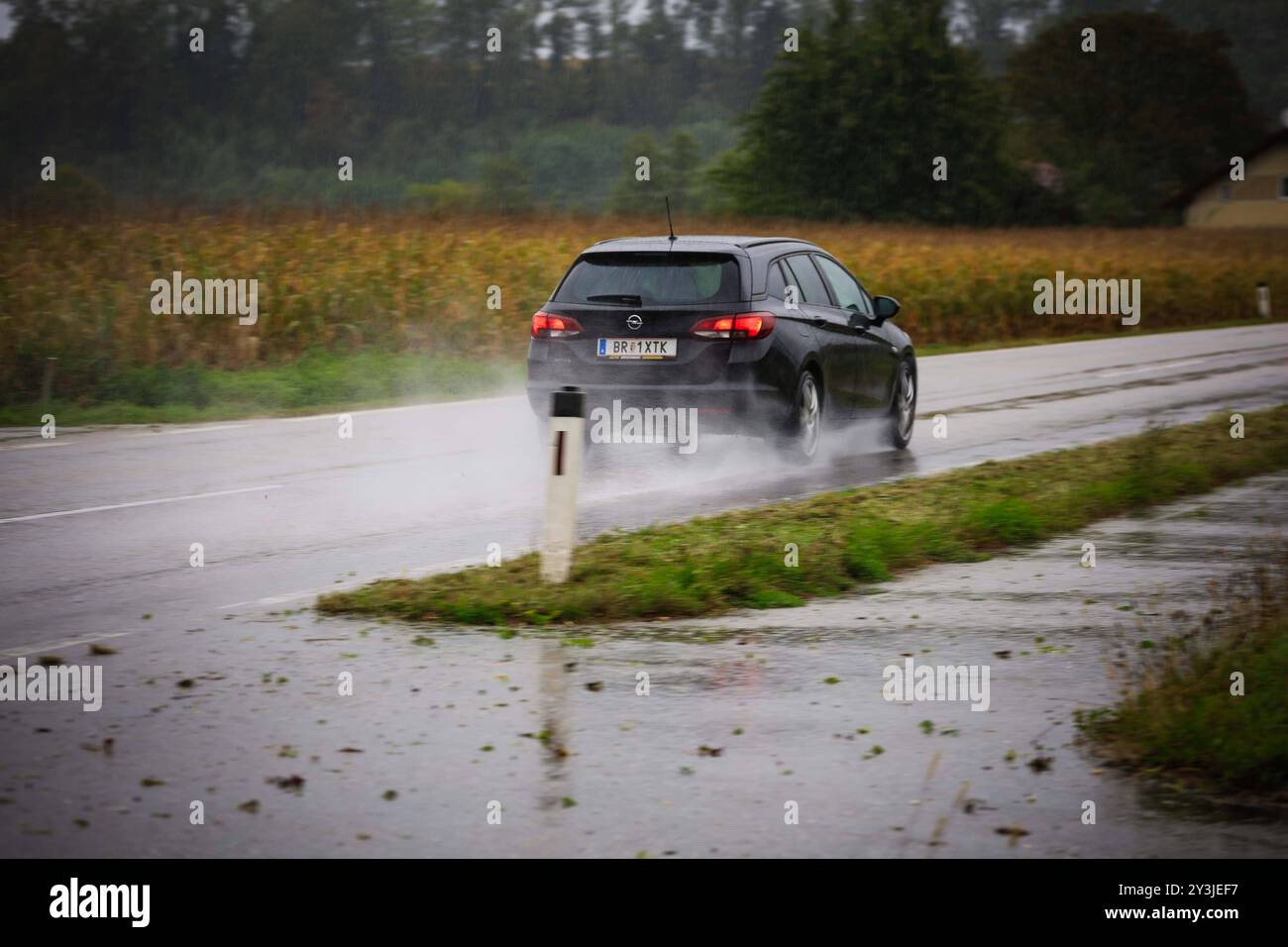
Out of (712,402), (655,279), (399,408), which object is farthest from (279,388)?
(712,402)

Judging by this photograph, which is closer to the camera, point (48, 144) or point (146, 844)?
point (146, 844)

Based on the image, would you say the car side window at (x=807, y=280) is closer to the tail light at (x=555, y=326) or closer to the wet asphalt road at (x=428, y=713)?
the tail light at (x=555, y=326)

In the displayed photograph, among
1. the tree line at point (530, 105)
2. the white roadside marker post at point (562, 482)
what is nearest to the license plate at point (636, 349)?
the white roadside marker post at point (562, 482)

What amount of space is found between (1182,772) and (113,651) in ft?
15.5

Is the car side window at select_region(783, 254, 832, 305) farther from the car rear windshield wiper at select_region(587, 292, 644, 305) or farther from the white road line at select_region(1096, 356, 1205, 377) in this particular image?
the white road line at select_region(1096, 356, 1205, 377)

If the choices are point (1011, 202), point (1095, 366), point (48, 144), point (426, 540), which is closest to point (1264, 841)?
point (426, 540)

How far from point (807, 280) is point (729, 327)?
164cm

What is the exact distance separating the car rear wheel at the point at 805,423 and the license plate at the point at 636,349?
1204 millimetres

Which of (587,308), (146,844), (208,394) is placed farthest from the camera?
(208,394)

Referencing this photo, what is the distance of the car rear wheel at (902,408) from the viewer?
53.4ft

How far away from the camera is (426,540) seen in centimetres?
1108

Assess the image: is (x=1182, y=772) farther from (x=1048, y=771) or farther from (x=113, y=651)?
(x=113, y=651)

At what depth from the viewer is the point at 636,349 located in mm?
13602

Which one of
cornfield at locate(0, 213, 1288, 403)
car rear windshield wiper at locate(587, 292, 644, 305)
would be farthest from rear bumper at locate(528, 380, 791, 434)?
cornfield at locate(0, 213, 1288, 403)
